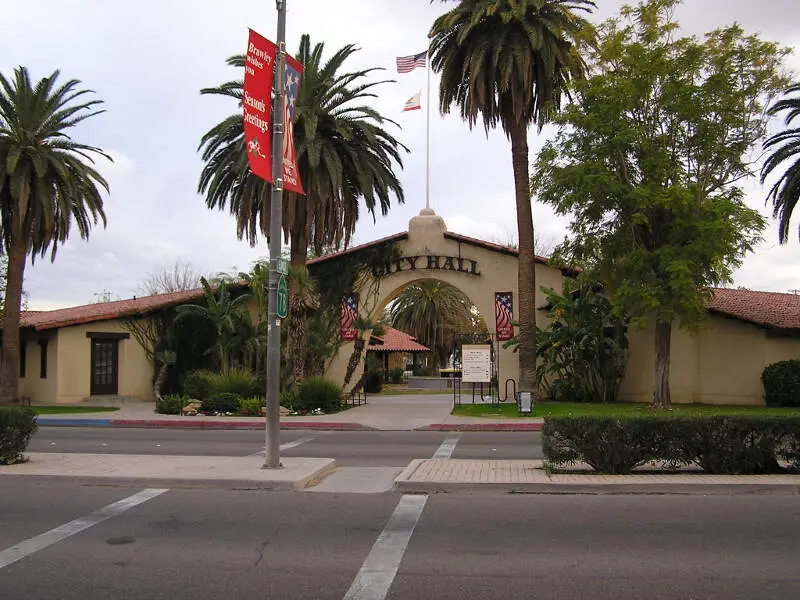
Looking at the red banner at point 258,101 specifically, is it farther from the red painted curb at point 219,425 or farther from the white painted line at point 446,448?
the red painted curb at point 219,425

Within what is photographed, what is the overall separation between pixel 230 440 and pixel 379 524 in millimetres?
10607

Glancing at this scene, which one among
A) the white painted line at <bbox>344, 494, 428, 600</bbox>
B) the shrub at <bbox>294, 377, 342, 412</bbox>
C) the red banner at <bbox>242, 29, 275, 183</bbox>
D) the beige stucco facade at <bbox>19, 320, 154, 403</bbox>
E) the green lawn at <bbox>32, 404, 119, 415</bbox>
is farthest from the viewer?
the beige stucco facade at <bbox>19, 320, 154, 403</bbox>

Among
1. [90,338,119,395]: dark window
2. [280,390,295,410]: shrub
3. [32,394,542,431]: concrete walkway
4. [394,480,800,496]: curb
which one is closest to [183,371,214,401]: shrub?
[32,394,542,431]: concrete walkway

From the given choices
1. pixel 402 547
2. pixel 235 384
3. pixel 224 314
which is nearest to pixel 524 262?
pixel 235 384

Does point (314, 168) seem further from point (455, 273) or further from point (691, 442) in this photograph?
point (691, 442)

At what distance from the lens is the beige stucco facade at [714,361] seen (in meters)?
26.2

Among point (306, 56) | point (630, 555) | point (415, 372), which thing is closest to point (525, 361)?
point (306, 56)

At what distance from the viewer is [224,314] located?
27.8 metres

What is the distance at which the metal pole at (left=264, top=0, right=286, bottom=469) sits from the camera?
1176 centimetres

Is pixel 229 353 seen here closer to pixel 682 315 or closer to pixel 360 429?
pixel 360 429

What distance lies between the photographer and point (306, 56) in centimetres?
2655

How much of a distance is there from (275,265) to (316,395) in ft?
46.7

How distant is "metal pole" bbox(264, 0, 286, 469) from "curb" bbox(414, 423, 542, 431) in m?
10.1

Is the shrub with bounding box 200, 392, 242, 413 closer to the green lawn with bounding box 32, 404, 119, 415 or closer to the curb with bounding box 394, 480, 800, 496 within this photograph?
the green lawn with bounding box 32, 404, 119, 415
